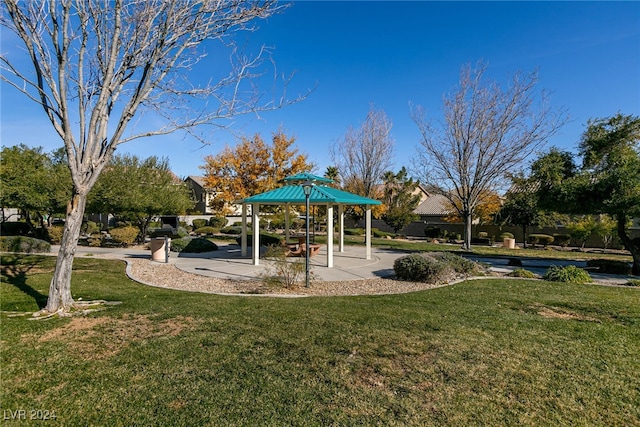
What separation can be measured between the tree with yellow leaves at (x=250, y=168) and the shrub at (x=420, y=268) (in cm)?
1366

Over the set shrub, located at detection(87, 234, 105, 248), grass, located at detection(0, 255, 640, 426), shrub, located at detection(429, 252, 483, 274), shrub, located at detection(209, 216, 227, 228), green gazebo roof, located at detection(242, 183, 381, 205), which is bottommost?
grass, located at detection(0, 255, 640, 426)

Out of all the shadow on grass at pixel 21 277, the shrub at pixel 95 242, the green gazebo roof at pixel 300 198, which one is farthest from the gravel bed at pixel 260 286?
the shrub at pixel 95 242

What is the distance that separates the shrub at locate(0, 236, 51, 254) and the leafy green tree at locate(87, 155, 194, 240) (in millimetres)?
3243

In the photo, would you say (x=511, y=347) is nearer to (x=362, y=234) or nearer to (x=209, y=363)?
(x=209, y=363)

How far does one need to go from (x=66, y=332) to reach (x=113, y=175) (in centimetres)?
1597

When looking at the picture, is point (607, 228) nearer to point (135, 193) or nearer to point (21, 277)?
point (135, 193)

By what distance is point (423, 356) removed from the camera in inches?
165

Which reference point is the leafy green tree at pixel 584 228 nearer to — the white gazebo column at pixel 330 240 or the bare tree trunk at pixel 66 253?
the white gazebo column at pixel 330 240

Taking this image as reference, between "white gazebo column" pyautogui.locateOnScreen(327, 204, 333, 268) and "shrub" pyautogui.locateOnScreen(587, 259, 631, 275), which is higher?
"white gazebo column" pyautogui.locateOnScreen(327, 204, 333, 268)

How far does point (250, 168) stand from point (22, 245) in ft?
40.2

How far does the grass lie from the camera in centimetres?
299

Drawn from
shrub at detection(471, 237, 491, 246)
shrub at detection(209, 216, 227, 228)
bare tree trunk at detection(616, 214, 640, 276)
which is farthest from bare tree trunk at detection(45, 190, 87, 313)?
shrub at detection(209, 216, 227, 228)

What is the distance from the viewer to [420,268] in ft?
32.6

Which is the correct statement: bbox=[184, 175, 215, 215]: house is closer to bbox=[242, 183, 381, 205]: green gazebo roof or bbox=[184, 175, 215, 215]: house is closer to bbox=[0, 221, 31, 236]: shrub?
bbox=[0, 221, 31, 236]: shrub
